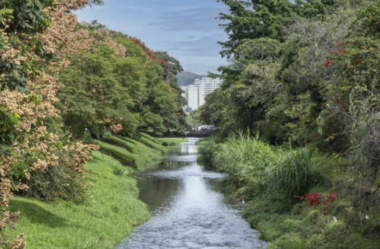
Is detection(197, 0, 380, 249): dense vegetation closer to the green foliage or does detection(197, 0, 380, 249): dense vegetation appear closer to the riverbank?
the riverbank

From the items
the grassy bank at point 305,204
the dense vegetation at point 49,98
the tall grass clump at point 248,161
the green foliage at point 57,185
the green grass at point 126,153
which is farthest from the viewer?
the green grass at point 126,153

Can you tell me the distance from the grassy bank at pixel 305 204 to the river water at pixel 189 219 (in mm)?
990

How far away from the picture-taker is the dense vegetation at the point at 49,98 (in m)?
8.74

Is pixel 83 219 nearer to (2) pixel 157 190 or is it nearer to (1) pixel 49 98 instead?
(1) pixel 49 98

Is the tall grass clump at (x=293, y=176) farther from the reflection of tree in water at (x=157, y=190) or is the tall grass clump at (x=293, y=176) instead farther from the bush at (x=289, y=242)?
the reflection of tree in water at (x=157, y=190)

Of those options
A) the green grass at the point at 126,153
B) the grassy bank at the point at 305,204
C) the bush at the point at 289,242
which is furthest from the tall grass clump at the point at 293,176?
the green grass at the point at 126,153

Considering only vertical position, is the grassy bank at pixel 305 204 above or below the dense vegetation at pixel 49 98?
below

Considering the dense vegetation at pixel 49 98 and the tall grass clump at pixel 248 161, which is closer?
the dense vegetation at pixel 49 98

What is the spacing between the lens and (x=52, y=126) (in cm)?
1734

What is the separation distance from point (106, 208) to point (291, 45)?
16.8 m

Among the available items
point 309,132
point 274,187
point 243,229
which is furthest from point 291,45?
point 243,229

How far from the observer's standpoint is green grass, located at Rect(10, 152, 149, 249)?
13.9 m

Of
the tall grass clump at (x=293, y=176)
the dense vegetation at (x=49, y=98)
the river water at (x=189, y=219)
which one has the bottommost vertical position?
the river water at (x=189, y=219)

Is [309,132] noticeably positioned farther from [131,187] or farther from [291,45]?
[131,187]
